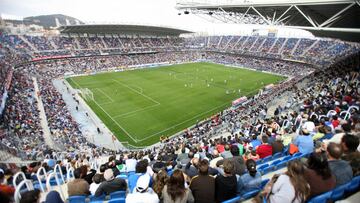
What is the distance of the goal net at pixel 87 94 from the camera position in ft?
117

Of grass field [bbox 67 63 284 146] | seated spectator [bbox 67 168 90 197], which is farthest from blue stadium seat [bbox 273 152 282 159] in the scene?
grass field [bbox 67 63 284 146]

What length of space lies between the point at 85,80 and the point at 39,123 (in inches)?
941

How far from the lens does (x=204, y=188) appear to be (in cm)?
438

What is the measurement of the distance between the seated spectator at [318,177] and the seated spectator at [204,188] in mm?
1738

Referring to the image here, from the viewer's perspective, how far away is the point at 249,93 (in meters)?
39.2

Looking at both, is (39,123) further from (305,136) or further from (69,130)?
(305,136)

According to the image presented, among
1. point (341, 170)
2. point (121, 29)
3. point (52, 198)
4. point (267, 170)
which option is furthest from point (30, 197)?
point (121, 29)

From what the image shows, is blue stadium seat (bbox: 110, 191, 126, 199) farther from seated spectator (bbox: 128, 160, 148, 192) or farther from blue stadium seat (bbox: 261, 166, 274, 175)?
blue stadium seat (bbox: 261, 166, 274, 175)

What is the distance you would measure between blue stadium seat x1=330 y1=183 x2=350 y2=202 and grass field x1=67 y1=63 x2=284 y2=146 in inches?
791

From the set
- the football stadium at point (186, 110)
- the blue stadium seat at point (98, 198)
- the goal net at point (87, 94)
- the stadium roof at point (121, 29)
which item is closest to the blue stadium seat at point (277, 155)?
the football stadium at point (186, 110)

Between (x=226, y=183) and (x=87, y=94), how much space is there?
3644 centimetres

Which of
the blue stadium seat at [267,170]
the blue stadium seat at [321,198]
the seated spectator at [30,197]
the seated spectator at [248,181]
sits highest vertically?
the seated spectator at [30,197]

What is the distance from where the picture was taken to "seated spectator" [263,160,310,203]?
11.7 feet

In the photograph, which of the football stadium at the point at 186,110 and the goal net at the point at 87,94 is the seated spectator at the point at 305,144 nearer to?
the football stadium at the point at 186,110
